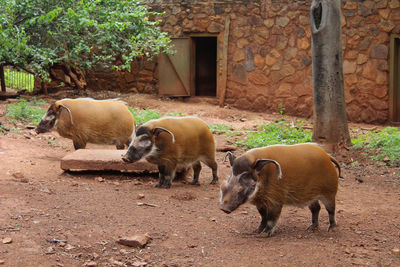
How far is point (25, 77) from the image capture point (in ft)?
64.7

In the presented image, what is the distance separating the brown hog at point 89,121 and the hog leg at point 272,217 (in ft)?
11.6

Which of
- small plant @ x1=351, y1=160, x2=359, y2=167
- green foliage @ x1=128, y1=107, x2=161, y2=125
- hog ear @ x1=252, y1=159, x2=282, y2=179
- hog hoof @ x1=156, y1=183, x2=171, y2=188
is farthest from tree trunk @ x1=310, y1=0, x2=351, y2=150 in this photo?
hog ear @ x1=252, y1=159, x2=282, y2=179

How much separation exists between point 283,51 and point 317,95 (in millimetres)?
4916

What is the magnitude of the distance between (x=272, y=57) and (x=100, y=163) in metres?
8.14

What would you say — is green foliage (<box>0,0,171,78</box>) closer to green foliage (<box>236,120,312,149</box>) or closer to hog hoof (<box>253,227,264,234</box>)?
green foliage (<box>236,120,312,149</box>)

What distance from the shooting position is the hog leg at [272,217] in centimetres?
454

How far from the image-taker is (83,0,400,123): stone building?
488 inches

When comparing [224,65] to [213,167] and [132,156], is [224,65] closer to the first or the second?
[213,167]

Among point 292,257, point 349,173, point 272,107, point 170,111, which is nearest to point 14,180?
point 292,257

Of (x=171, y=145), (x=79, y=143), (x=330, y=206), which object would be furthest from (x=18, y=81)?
(x=330, y=206)

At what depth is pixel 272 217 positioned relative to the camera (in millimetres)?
4559

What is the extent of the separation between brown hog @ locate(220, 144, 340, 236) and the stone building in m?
8.52

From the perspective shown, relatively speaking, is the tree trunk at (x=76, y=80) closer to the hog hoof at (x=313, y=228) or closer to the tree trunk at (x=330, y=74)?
the tree trunk at (x=330, y=74)

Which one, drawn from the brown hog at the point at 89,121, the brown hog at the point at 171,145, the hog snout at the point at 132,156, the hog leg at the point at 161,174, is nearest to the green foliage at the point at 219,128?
the brown hog at the point at 89,121
